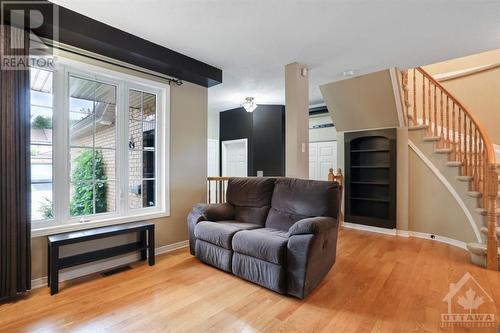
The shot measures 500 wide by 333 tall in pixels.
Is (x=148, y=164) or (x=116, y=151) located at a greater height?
(x=116, y=151)

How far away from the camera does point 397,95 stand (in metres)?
4.00

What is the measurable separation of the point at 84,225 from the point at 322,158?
15.4 feet

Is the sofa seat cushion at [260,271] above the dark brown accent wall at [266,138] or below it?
below

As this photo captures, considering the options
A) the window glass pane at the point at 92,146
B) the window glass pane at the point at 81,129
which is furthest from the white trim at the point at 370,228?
the window glass pane at the point at 81,129

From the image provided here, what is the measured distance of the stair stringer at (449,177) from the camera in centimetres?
359

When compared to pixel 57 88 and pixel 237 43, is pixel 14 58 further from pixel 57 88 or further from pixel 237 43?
pixel 237 43

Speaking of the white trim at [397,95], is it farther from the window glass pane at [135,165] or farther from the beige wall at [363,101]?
the window glass pane at [135,165]

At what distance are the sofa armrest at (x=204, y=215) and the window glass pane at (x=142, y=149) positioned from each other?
0.66 meters

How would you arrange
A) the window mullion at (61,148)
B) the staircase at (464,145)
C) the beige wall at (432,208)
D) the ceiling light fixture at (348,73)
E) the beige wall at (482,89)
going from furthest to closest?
the beige wall at (482,89)
the beige wall at (432,208)
the ceiling light fixture at (348,73)
the staircase at (464,145)
the window mullion at (61,148)

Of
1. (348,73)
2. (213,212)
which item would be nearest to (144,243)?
(213,212)

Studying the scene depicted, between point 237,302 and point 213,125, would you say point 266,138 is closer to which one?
point 213,125

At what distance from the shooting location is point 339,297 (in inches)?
88.0

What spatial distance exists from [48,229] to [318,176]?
16.2ft

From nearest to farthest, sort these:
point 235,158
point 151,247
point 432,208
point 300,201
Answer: point 300,201 < point 151,247 < point 432,208 < point 235,158
